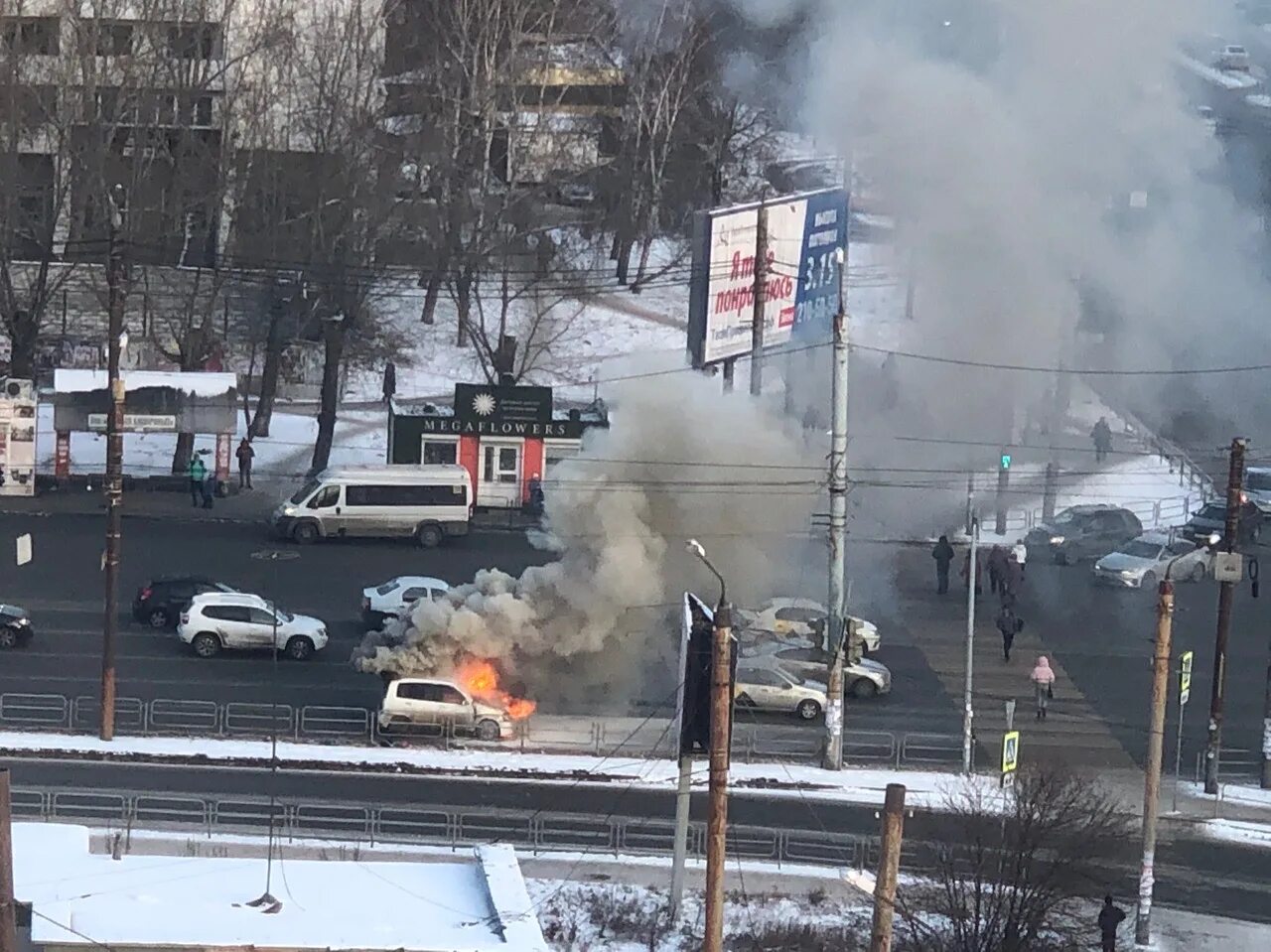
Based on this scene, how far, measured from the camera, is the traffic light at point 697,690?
1986cm

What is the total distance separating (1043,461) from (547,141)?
746 inches

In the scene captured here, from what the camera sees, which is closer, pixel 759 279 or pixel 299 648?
pixel 299 648

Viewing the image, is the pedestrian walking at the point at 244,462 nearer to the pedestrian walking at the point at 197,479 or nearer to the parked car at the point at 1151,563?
the pedestrian walking at the point at 197,479

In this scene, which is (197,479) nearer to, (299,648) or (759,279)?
(299,648)

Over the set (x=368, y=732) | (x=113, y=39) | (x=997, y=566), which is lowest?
(x=368, y=732)

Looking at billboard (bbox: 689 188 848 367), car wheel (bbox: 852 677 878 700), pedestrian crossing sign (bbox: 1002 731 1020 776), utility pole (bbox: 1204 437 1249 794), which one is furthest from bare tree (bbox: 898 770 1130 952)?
billboard (bbox: 689 188 848 367)

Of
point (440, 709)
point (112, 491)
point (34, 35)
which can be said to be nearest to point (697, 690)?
point (440, 709)

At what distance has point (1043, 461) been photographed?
39.7 metres

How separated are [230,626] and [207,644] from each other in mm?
419

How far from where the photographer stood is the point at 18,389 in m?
38.2

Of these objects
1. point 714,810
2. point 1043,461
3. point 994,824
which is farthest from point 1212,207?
point 714,810

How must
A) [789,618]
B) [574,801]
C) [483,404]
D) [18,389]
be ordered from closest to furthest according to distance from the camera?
[574,801] < [789,618] < [18,389] < [483,404]

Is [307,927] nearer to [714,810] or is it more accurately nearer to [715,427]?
[714,810]

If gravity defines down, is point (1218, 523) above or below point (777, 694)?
above
